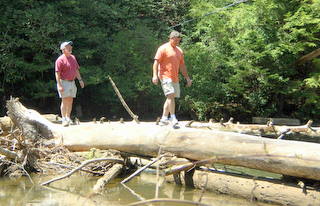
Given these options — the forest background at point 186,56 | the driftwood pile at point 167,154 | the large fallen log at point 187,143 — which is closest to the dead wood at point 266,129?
the driftwood pile at point 167,154

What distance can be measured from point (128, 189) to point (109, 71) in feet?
36.3

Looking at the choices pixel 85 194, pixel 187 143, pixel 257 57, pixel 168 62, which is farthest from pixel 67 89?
pixel 257 57

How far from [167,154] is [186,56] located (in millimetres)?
11012

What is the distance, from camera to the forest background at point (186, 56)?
54.0 feet

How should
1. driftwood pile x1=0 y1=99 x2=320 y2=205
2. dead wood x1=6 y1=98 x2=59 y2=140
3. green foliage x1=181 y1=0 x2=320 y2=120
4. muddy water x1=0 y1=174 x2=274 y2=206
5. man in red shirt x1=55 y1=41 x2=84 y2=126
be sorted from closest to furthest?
driftwood pile x1=0 y1=99 x2=320 y2=205, muddy water x1=0 y1=174 x2=274 y2=206, dead wood x1=6 y1=98 x2=59 y2=140, man in red shirt x1=55 y1=41 x2=84 y2=126, green foliage x1=181 y1=0 x2=320 y2=120

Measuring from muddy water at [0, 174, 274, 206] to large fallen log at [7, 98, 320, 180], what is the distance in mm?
563

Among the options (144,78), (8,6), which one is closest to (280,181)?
(144,78)

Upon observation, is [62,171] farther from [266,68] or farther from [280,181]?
[266,68]

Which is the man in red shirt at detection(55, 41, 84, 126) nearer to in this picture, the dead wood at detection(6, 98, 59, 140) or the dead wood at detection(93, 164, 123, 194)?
the dead wood at detection(6, 98, 59, 140)

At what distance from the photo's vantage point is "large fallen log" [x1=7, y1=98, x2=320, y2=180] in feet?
21.2

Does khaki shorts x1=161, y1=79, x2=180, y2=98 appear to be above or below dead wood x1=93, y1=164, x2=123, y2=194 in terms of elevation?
above

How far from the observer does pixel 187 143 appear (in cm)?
744

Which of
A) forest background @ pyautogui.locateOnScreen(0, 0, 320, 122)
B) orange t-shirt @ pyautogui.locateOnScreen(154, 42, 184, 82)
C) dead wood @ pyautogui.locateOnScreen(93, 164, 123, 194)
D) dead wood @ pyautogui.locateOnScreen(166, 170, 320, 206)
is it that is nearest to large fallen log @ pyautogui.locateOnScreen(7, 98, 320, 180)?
dead wood @ pyautogui.locateOnScreen(166, 170, 320, 206)

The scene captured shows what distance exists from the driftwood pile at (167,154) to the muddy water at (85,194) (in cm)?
17
